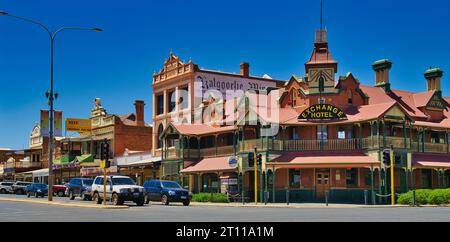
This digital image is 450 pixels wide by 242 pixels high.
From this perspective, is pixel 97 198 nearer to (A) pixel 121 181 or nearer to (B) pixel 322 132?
(A) pixel 121 181

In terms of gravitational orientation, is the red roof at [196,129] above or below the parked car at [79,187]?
above

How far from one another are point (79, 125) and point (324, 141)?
111 feet

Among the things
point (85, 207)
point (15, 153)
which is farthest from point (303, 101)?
point (15, 153)

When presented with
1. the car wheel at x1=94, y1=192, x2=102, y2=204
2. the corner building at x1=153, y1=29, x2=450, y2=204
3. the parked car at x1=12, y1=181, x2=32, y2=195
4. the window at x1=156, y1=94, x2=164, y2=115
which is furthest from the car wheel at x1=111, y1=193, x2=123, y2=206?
the parked car at x1=12, y1=181, x2=32, y2=195

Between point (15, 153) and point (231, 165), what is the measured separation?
194ft

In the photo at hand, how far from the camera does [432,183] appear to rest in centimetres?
4975

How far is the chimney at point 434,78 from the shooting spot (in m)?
54.6

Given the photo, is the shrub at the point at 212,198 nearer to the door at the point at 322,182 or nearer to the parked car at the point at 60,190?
the door at the point at 322,182

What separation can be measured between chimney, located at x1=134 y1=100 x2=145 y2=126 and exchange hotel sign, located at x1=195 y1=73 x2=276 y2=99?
13.4 metres

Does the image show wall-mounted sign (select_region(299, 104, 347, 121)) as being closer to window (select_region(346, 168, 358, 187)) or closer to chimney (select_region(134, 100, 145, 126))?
window (select_region(346, 168, 358, 187))

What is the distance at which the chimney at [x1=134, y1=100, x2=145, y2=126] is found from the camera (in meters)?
71.9

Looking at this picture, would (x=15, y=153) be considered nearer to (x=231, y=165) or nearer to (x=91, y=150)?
(x=91, y=150)

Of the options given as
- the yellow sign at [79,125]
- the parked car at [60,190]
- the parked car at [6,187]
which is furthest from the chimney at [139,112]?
the parked car at [6,187]

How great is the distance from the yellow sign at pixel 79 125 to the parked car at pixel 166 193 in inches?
1198
